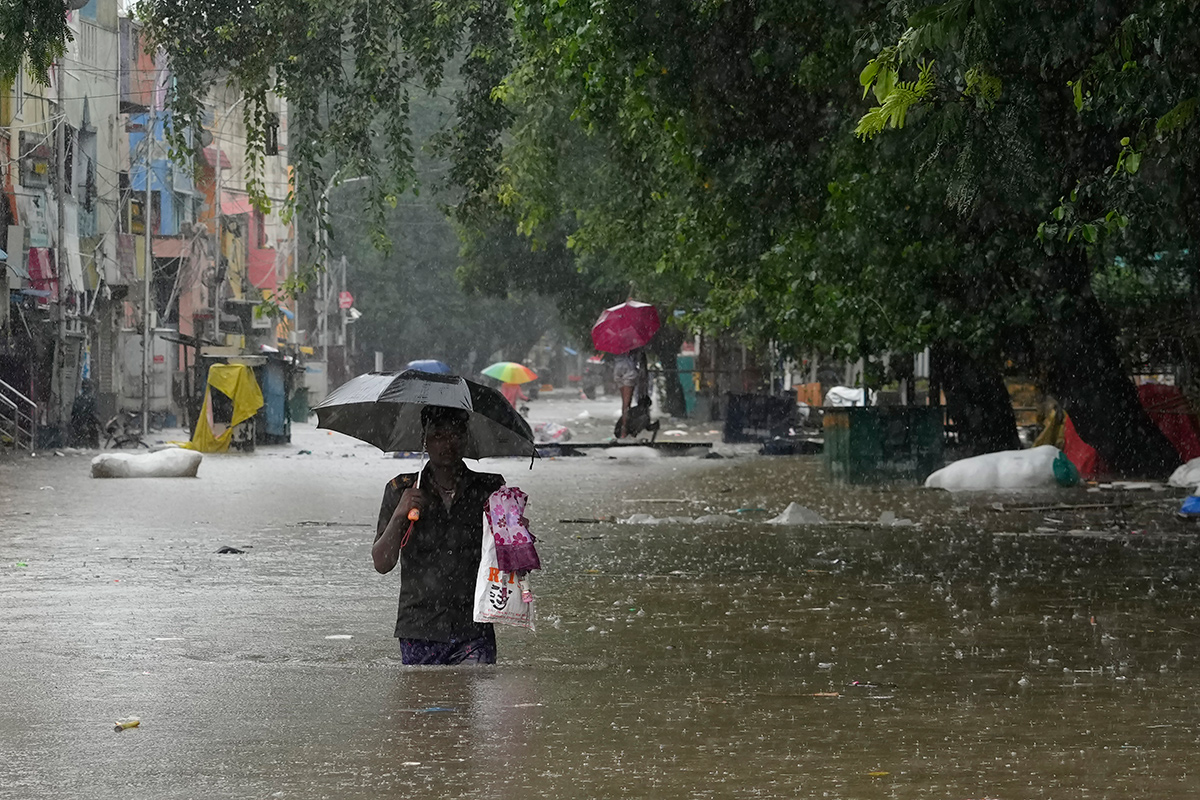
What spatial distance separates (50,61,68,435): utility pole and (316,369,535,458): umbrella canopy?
2746 centimetres

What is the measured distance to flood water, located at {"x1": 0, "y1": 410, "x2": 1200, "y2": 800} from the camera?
5.36 m

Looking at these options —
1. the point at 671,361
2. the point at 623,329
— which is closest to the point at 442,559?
the point at 623,329

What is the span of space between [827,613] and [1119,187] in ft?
9.80

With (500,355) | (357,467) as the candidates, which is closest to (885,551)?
(357,467)

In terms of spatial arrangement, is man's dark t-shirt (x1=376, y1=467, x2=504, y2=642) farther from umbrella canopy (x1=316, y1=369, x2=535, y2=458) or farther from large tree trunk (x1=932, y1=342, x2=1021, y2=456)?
large tree trunk (x1=932, y1=342, x2=1021, y2=456)

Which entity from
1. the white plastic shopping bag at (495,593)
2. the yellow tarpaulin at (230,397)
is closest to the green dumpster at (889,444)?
the yellow tarpaulin at (230,397)

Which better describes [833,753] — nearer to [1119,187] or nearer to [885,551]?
[1119,187]

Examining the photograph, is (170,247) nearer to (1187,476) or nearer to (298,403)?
(298,403)

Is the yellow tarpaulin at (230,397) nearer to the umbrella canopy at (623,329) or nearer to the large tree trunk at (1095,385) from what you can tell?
the umbrella canopy at (623,329)

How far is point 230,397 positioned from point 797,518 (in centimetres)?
1765

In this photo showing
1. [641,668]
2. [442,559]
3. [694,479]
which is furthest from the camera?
[694,479]

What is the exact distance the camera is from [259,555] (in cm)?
1295

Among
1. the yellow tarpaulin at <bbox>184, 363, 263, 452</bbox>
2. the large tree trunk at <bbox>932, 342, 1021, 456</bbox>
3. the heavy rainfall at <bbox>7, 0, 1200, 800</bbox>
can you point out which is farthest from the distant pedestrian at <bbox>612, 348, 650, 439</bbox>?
the large tree trunk at <bbox>932, 342, 1021, 456</bbox>

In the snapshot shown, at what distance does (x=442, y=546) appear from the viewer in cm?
711
